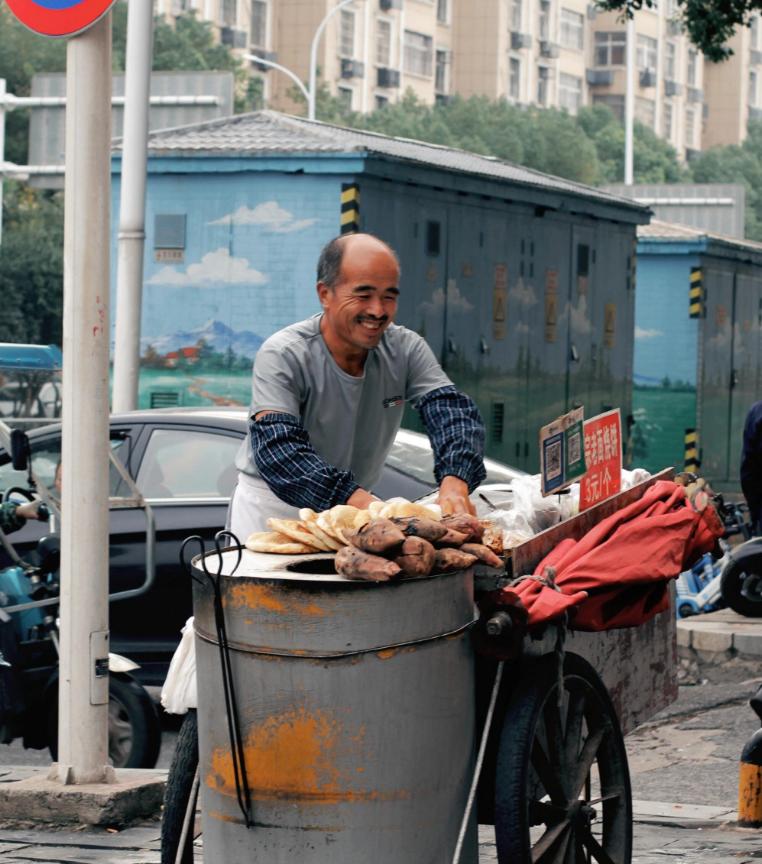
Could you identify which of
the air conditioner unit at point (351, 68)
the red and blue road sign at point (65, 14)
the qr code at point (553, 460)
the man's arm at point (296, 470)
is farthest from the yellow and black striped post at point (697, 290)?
the air conditioner unit at point (351, 68)

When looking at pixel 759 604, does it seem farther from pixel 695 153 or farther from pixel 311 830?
pixel 695 153

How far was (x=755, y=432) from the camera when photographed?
9484mm

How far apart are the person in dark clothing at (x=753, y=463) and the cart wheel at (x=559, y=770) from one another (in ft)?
16.2

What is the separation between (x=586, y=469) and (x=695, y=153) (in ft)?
356

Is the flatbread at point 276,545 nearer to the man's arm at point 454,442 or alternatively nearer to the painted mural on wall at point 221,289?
the man's arm at point 454,442

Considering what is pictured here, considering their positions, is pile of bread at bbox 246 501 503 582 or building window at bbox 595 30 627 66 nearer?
pile of bread at bbox 246 501 503 582

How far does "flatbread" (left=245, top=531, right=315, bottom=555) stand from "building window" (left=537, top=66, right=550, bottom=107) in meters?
96.3

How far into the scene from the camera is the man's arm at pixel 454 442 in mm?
4668

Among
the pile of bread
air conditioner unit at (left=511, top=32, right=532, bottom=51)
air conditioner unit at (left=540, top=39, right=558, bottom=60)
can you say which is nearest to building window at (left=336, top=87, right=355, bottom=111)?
air conditioner unit at (left=511, top=32, right=532, bottom=51)

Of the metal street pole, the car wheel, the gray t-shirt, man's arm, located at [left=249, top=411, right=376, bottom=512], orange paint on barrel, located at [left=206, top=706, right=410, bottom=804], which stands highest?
the metal street pole

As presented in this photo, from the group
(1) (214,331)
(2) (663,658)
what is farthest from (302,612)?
(1) (214,331)

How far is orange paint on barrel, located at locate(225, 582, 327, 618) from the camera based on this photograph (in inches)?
152

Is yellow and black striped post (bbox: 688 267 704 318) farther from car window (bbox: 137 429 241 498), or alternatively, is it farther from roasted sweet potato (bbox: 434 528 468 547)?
roasted sweet potato (bbox: 434 528 468 547)

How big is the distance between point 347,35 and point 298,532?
3254 inches
